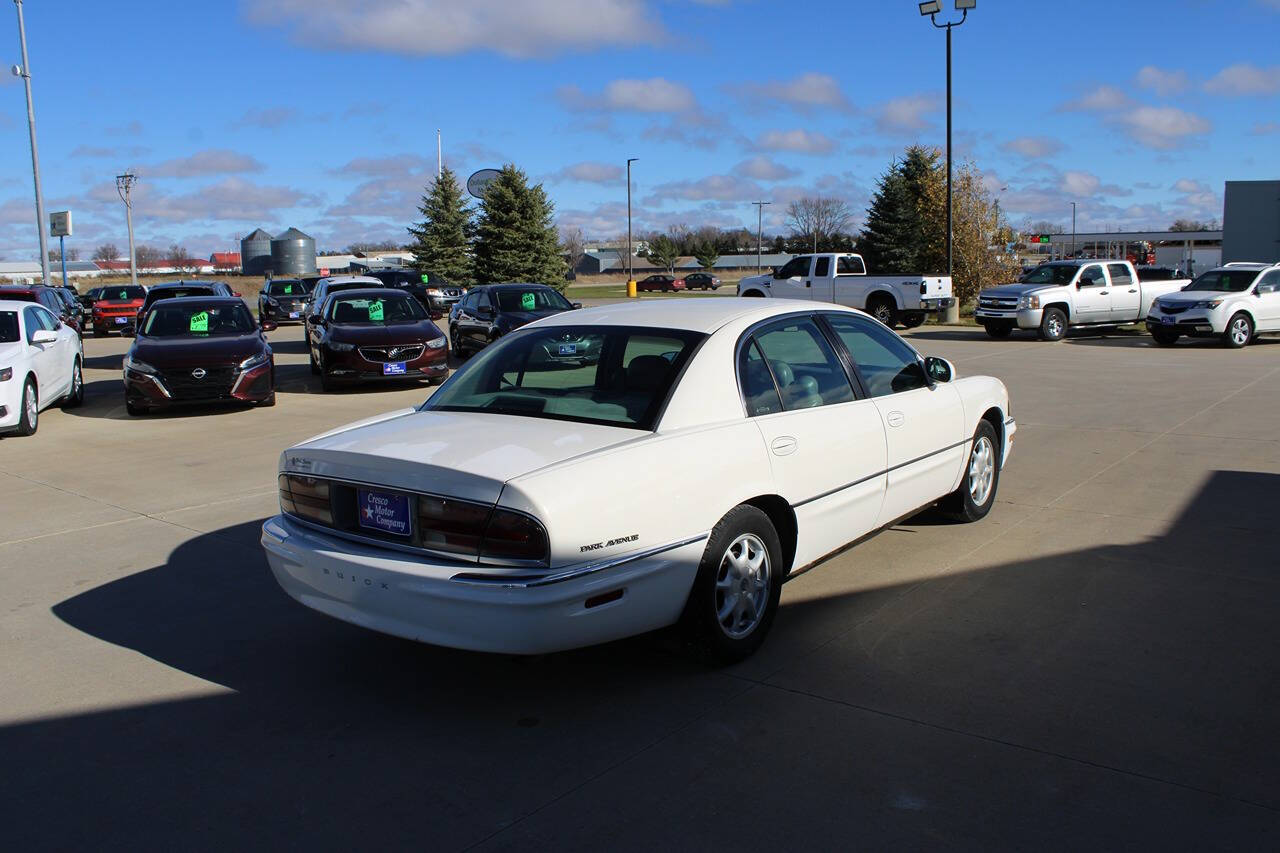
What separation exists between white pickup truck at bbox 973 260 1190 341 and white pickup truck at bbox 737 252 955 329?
2085mm

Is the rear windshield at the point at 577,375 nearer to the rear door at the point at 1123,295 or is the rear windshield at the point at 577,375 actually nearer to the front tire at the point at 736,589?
the front tire at the point at 736,589

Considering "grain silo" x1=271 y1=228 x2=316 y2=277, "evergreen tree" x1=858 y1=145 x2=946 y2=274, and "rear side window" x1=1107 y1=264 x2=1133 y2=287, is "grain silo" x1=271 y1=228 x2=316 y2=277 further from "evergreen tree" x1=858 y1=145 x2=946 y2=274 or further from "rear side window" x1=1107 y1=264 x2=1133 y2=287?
"rear side window" x1=1107 y1=264 x2=1133 y2=287

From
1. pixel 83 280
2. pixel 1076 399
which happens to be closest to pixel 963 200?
pixel 1076 399

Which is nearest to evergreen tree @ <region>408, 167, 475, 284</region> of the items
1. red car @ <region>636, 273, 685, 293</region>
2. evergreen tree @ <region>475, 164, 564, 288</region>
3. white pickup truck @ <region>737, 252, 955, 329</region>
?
evergreen tree @ <region>475, 164, 564, 288</region>

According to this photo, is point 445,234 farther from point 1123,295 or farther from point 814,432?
point 814,432

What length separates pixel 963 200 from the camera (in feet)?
110

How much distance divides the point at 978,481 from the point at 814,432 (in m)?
2.36

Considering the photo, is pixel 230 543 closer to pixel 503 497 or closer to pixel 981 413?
pixel 503 497

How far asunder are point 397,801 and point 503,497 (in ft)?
3.58

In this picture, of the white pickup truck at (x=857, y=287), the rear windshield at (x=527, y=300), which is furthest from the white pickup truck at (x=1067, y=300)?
the rear windshield at (x=527, y=300)

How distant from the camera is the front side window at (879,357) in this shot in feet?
18.6

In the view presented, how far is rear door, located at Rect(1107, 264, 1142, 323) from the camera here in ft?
80.5

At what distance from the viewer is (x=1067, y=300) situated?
23797 millimetres

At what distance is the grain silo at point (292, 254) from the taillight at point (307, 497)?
89.0 m
